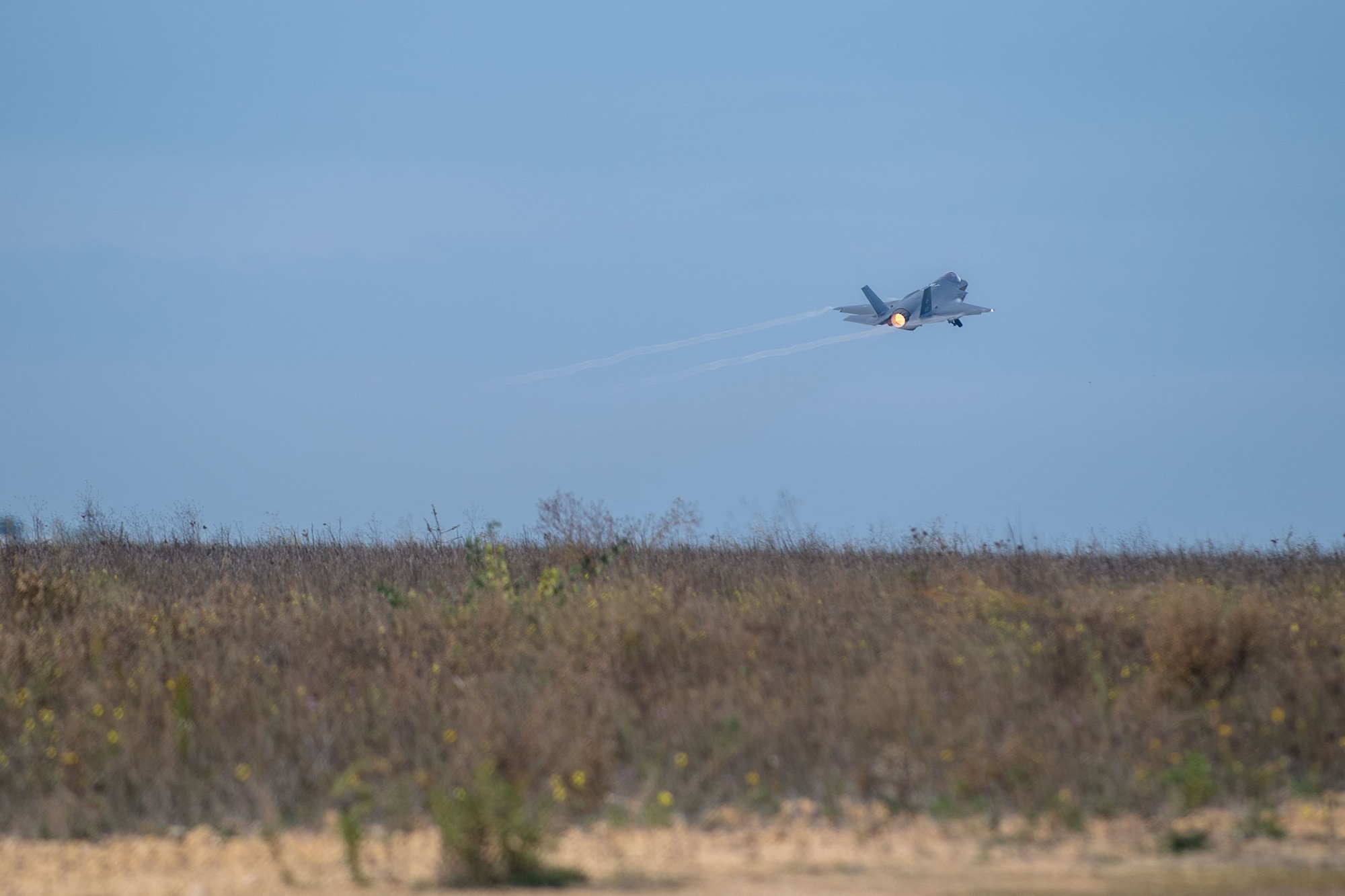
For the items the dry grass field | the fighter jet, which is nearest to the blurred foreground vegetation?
the dry grass field

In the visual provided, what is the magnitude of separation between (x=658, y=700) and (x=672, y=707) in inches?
14.4

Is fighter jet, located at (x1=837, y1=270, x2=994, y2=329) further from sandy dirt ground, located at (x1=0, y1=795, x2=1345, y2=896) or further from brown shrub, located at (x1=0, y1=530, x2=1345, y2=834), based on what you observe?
sandy dirt ground, located at (x1=0, y1=795, x2=1345, y2=896)

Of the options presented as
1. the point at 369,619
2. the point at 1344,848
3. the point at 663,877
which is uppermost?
the point at 369,619

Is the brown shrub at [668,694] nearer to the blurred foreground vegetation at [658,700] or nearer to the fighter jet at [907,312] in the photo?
the blurred foreground vegetation at [658,700]

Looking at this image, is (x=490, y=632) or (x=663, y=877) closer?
(x=663, y=877)

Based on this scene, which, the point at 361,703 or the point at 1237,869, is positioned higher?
the point at 361,703

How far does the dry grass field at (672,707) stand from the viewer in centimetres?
734

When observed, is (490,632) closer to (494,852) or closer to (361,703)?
(361,703)

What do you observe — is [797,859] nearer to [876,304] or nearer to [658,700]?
[658,700]

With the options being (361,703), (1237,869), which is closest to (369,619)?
(361,703)

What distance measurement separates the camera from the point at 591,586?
1321 cm

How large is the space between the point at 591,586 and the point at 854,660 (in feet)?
12.8

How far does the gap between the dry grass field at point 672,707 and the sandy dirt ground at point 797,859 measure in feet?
0.24

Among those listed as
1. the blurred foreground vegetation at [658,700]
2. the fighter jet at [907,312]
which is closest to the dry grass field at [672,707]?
the blurred foreground vegetation at [658,700]
